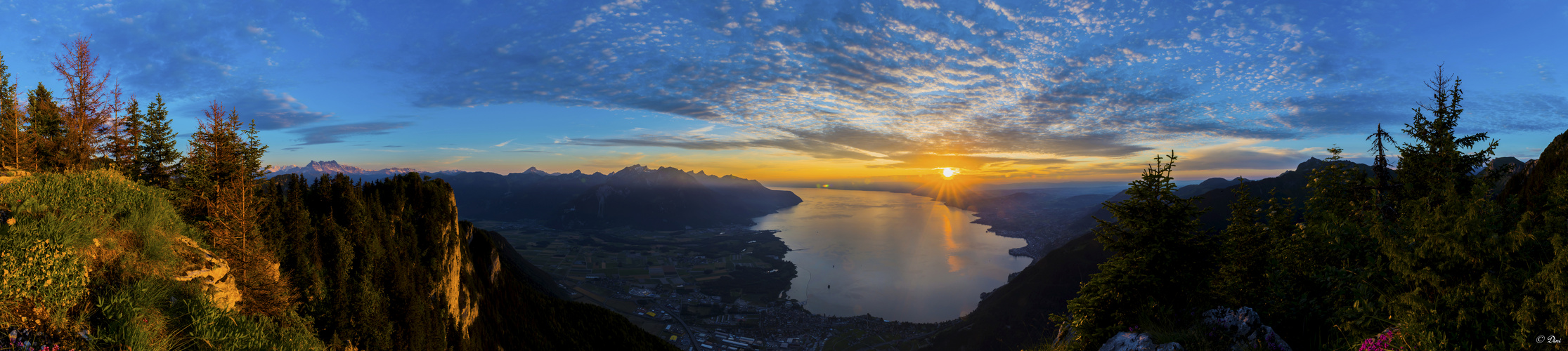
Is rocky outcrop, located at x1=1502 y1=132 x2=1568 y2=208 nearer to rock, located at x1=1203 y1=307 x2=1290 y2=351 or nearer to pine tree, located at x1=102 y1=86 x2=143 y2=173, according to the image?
rock, located at x1=1203 y1=307 x2=1290 y2=351

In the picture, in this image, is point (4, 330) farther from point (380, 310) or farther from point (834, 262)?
point (834, 262)

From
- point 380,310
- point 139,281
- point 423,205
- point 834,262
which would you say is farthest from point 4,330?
point 834,262

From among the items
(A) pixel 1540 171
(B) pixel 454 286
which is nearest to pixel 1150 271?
(A) pixel 1540 171

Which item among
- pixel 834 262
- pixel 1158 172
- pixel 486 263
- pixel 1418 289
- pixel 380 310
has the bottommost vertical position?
pixel 834 262

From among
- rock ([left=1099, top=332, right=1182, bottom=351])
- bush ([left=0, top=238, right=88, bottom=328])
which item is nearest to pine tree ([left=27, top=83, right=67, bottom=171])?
bush ([left=0, top=238, right=88, bottom=328])

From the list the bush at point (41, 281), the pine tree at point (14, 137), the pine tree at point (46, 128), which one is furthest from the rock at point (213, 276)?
the pine tree at point (46, 128)

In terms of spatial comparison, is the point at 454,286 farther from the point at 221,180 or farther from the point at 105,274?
the point at 105,274
